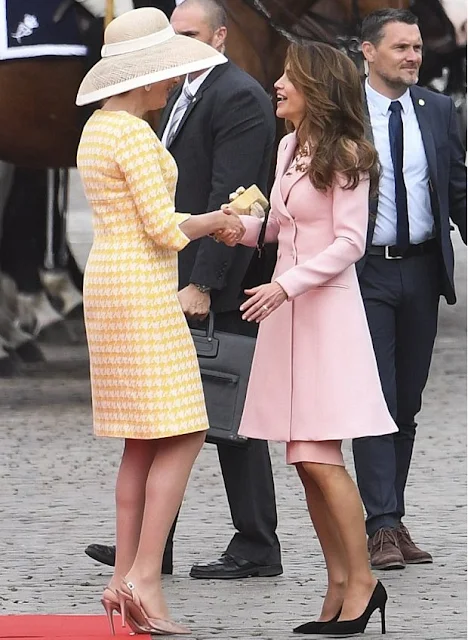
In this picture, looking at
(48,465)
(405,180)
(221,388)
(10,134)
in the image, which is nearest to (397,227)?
(405,180)

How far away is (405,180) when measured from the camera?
246 inches

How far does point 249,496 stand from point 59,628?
104 cm

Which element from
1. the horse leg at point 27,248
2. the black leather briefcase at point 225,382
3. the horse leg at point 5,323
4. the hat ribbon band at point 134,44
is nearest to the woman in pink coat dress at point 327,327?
the hat ribbon band at point 134,44

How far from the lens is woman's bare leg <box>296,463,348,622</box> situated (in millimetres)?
5199

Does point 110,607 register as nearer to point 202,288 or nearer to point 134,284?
point 134,284

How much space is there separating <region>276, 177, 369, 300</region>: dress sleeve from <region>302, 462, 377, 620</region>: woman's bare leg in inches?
20.7

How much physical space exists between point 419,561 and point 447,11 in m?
4.83

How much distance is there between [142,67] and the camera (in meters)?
5.10

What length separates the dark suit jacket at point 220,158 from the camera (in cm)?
586

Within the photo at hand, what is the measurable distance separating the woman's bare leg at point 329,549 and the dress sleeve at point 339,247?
0.55 m

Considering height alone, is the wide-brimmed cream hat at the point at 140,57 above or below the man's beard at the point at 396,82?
above

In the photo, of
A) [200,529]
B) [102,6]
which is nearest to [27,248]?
[102,6]

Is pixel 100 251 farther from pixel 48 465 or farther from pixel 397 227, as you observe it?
pixel 48 465

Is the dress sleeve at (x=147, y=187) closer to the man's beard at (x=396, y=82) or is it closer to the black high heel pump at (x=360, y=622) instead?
the black high heel pump at (x=360, y=622)
